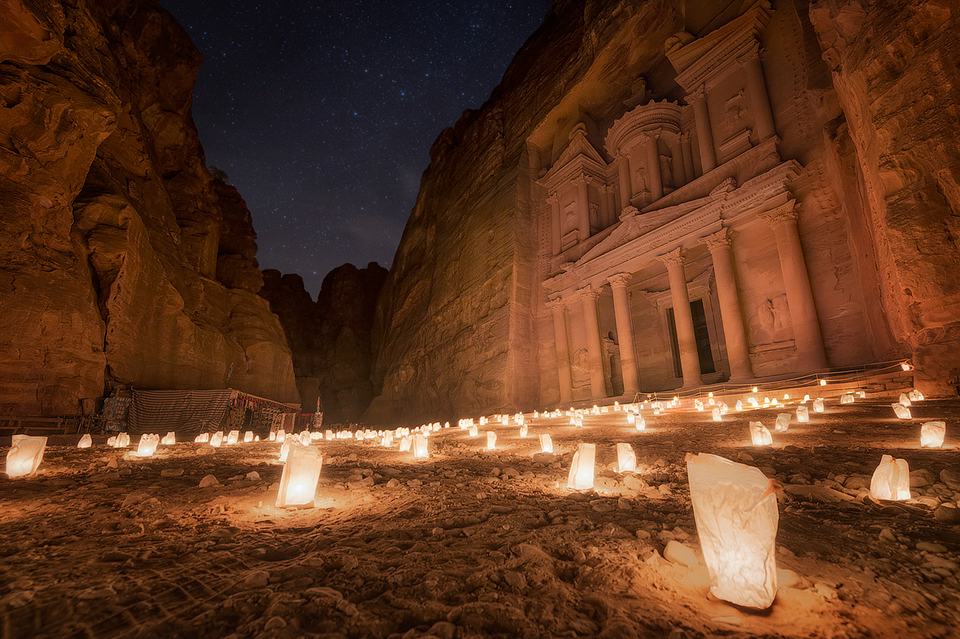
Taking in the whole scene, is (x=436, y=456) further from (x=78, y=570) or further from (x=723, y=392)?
(x=723, y=392)

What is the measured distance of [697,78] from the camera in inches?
810

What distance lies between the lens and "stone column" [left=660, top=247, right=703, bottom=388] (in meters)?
17.2

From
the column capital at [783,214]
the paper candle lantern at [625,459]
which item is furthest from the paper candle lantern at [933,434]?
the column capital at [783,214]

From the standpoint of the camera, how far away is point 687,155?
71.1 feet

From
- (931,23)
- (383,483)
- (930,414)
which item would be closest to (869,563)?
(383,483)

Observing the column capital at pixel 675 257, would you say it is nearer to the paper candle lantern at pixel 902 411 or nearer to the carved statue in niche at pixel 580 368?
the carved statue in niche at pixel 580 368

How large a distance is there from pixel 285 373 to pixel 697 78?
102ft

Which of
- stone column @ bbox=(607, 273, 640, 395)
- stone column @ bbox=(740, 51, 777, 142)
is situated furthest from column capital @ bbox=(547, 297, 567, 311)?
stone column @ bbox=(740, 51, 777, 142)

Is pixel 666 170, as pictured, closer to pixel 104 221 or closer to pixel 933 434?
pixel 933 434

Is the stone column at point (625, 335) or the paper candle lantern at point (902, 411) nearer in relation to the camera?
the paper candle lantern at point (902, 411)

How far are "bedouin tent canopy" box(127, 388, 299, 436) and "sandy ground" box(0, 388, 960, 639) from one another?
40.6 feet

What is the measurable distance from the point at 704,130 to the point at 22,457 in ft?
83.4

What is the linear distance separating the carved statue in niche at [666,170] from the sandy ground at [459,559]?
20214 millimetres

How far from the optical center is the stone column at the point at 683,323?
56.3 ft
